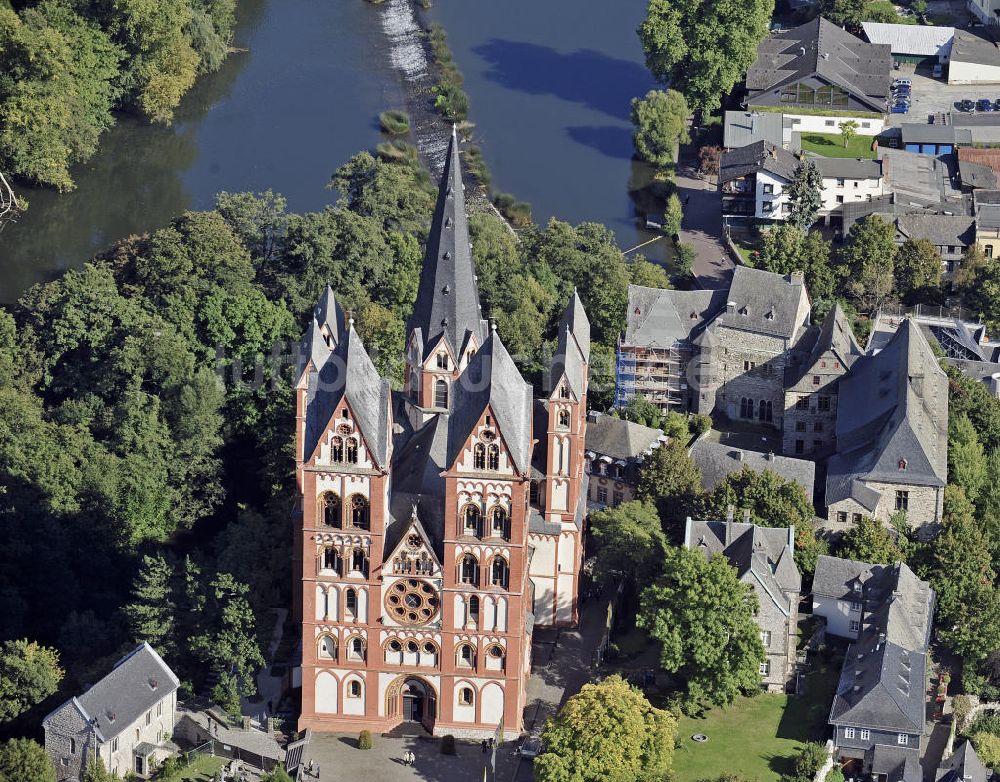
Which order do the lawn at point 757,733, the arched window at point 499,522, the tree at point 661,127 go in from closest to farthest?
the arched window at point 499,522 → the lawn at point 757,733 → the tree at point 661,127

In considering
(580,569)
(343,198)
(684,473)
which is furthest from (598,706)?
(343,198)

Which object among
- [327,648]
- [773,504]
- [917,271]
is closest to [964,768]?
[773,504]

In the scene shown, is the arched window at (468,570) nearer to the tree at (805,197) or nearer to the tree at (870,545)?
the tree at (870,545)

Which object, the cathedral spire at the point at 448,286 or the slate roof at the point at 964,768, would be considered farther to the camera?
the cathedral spire at the point at 448,286

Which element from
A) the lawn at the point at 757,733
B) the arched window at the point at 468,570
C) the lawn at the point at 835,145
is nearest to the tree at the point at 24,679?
the arched window at the point at 468,570

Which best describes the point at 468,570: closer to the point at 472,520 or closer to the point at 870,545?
the point at 472,520

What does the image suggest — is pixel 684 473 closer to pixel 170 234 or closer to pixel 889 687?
pixel 889 687
